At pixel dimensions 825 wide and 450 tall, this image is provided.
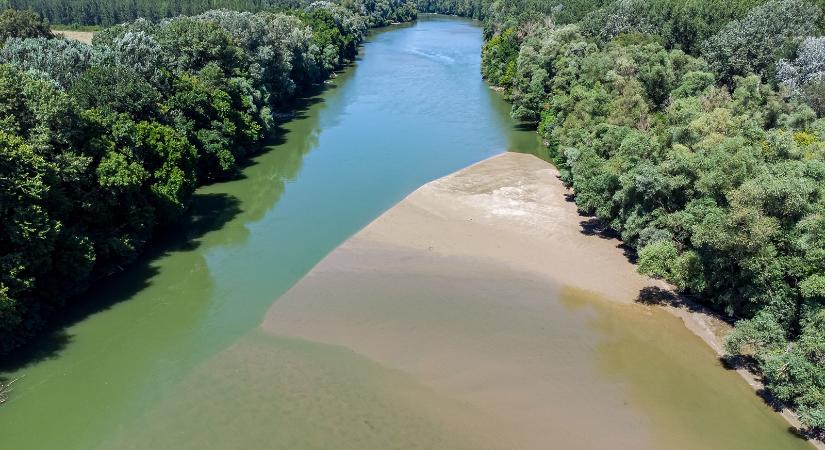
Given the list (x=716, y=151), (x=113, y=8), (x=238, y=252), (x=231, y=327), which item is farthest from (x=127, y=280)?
(x=113, y=8)

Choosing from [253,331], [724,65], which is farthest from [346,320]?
[724,65]

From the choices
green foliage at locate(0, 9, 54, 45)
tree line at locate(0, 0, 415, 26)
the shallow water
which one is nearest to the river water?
the shallow water

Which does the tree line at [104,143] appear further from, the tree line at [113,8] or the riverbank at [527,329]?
the tree line at [113,8]

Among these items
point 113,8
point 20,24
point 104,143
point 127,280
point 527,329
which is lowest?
point 527,329

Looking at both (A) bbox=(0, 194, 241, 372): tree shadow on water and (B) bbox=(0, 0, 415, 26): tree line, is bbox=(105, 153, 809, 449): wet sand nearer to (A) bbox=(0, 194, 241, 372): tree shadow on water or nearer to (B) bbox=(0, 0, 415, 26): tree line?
(A) bbox=(0, 194, 241, 372): tree shadow on water

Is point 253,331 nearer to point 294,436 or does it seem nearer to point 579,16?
point 294,436

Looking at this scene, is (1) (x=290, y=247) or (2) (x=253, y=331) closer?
(2) (x=253, y=331)

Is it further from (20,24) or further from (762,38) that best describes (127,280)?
(762,38)
